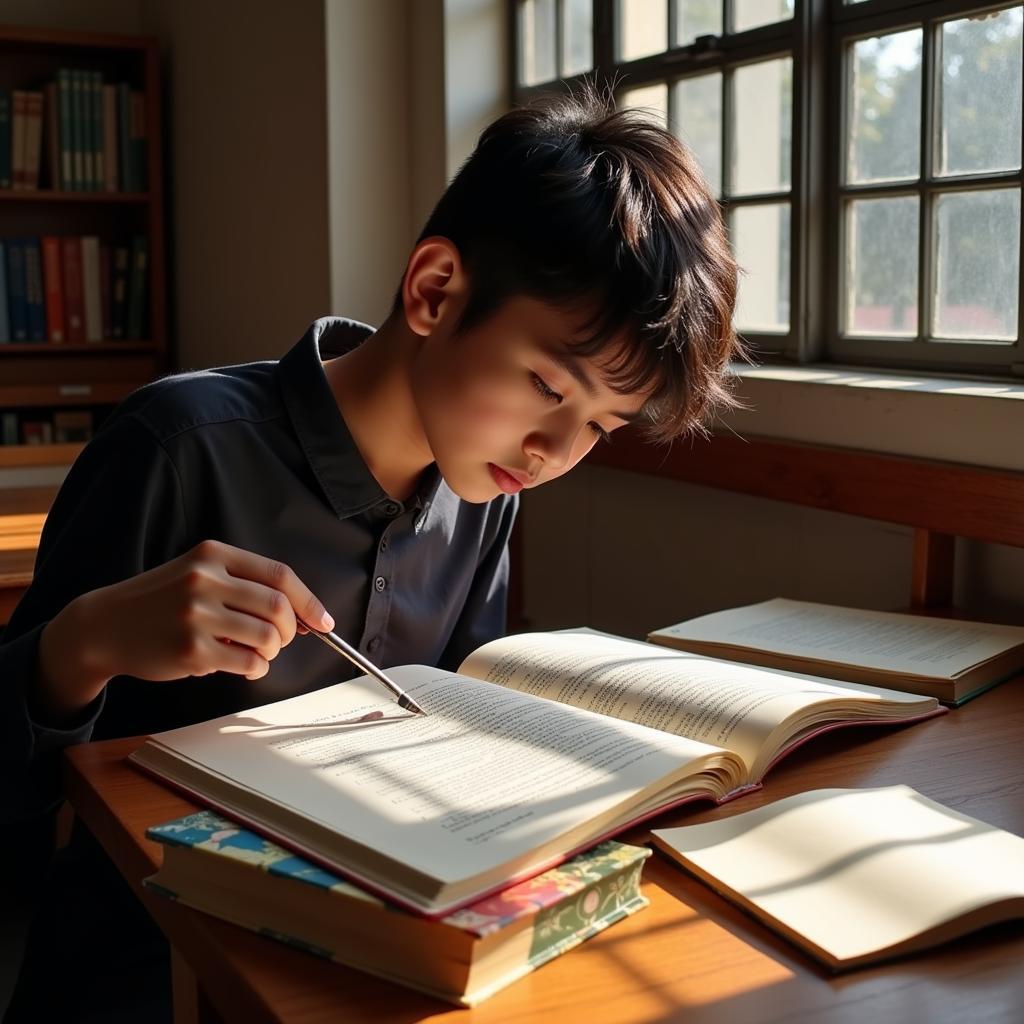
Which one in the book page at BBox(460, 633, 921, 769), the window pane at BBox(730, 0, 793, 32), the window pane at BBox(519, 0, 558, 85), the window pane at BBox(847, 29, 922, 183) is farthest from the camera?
the window pane at BBox(519, 0, 558, 85)

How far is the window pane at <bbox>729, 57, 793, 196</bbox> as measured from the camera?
2.11m

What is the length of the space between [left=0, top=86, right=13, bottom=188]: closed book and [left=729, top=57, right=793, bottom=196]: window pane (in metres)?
2.34

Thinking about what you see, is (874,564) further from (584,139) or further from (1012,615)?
(584,139)

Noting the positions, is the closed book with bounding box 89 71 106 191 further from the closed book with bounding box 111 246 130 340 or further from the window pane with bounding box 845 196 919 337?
the window pane with bounding box 845 196 919 337

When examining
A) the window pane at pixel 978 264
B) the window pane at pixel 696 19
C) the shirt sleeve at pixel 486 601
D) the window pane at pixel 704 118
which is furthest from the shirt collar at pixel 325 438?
the window pane at pixel 696 19

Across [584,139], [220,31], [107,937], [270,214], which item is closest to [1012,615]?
[584,139]

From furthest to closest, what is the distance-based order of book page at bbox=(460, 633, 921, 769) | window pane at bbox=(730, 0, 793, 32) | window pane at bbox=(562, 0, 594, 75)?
window pane at bbox=(562, 0, 594, 75) → window pane at bbox=(730, 0, 793, 32) → book page at bbox=(460, 633, 921, 769)

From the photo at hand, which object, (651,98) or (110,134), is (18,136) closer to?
(110,134)

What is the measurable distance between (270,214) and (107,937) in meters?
2.32

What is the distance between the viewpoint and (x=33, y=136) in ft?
12.1

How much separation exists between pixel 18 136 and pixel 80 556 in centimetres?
297

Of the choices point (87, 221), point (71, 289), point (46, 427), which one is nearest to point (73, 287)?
point (71, 289)

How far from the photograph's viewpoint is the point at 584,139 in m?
1.18

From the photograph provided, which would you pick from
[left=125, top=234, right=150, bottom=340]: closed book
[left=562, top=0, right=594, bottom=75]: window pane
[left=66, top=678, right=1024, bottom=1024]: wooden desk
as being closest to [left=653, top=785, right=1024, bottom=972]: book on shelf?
[left=66, top=678, right=1024, bottom=1024]: wooden desk
